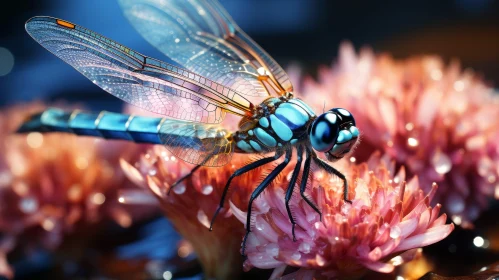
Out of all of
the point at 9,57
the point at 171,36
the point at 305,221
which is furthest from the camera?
the point at 9,57

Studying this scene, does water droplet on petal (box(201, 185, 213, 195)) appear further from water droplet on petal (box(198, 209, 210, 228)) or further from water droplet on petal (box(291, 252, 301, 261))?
water droplet on petal (box(291, 252, 301, 261))

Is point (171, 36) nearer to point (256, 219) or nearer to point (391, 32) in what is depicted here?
point (256, 219)

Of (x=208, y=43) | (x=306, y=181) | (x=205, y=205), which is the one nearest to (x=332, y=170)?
(x=306, y=181)

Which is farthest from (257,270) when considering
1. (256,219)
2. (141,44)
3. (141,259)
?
(141,44)

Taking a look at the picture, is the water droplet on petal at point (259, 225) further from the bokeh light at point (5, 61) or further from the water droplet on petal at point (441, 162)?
the bokeh light at point (5, 61)

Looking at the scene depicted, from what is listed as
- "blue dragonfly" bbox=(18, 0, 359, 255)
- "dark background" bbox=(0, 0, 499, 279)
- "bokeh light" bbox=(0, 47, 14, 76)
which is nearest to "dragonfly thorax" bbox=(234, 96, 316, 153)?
"blue dragonfly" bbox=(18, 0, 359, 255)

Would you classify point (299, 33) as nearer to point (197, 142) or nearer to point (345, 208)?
point (197, 142)

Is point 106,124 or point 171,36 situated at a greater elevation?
point 171,36
